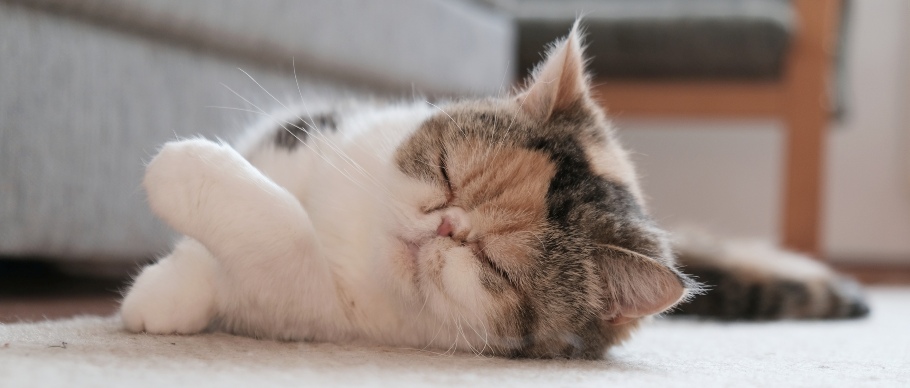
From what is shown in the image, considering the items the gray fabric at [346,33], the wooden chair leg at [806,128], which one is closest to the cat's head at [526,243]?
the gray fabric at [346,33]

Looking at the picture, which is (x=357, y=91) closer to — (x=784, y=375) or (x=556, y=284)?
(x=556, y=284)

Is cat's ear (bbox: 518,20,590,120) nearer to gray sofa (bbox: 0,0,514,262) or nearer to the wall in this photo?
gray sofa (bbox: 0,0,514,262)

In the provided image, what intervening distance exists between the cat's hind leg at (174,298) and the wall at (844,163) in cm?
306

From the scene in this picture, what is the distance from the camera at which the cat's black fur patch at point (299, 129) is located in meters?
1.27

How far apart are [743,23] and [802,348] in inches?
64.3

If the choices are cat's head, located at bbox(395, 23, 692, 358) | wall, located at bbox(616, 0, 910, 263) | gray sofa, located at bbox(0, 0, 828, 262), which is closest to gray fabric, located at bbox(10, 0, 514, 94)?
gray sofa, located at bbox(0, 0, 828, 262)

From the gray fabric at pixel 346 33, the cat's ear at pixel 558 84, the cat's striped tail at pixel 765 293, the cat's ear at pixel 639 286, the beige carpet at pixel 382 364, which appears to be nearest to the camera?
the beige carpet at pixel 382 364

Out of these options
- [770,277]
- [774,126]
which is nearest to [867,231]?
[774,126]

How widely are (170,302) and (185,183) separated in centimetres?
18

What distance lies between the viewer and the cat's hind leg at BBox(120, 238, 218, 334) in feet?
3.45

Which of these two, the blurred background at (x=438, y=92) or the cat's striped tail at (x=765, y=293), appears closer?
the blurred background at (x=438, y=92)

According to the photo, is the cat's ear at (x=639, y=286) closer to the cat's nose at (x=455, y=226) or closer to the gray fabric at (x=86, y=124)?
the cat's nose at (x=455, y=226)

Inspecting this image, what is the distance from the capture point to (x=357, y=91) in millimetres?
2092

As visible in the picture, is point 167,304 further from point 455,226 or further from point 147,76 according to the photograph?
point 147,76
